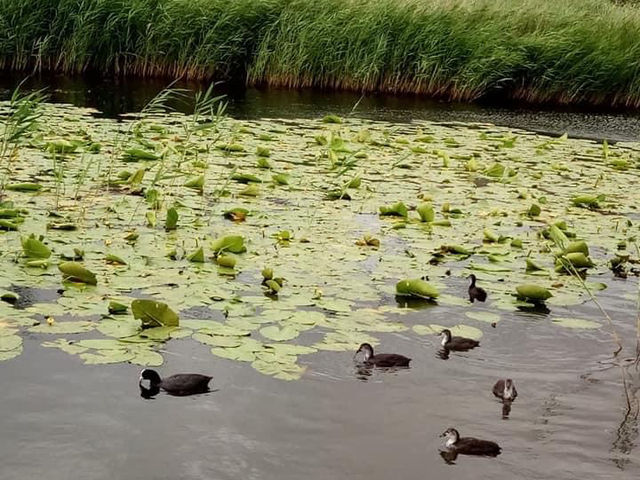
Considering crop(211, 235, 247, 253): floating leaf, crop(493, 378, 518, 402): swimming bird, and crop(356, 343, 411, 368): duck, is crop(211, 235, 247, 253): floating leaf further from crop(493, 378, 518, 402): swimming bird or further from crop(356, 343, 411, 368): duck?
crop(493, 378, 518, 402): swimming bird

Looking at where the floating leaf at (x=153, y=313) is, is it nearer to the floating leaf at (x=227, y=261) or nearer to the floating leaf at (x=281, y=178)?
the floating leaf at (x=227, y=261)

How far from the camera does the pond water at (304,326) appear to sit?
3.40 m

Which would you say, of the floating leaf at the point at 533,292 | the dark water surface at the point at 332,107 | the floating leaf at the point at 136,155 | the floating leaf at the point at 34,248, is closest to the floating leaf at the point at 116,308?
the floating leaf at the point at 34,248

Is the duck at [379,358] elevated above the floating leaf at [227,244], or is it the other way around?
the floating leaf at [227,244]

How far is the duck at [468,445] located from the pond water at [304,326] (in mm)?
39

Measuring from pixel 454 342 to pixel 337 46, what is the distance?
11.4 m

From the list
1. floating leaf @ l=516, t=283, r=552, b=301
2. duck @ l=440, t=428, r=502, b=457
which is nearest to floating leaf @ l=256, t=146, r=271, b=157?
floating leaf @ l=516, t=283, r=552, b=301

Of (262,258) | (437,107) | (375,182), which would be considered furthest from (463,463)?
(437,107)

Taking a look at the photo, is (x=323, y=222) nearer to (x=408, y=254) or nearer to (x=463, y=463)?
(x=408, y=254)

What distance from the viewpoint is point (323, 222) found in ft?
21.3

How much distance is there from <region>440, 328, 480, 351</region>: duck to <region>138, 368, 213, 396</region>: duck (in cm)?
133

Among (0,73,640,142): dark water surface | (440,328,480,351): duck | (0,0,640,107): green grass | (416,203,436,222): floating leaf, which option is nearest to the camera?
(440,328,480,351): duck

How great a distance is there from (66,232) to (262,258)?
52.5 inches

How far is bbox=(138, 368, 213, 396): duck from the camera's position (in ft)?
12.2
